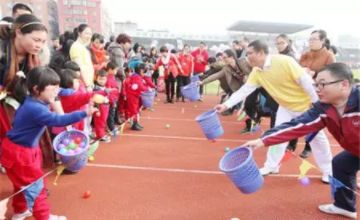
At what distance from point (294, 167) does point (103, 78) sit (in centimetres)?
371

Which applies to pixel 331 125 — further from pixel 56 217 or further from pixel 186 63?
pixel 186 63

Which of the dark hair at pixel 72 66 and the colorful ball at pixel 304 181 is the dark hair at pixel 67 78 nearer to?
the dark hair at pixel 72 66

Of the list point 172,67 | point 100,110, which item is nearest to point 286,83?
point 100,110

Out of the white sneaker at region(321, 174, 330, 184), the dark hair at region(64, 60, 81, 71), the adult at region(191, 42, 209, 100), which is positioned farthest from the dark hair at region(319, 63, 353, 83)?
the adult at region(191, 42, 209, 100)

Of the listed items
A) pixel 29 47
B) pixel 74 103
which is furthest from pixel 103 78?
pixel 29 47

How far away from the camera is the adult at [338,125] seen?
10.3 feet

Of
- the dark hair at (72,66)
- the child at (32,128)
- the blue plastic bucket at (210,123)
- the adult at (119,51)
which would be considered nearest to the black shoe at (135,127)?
the adult at (119,51)

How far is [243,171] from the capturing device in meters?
3.02

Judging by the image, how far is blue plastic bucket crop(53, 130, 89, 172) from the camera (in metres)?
3.39

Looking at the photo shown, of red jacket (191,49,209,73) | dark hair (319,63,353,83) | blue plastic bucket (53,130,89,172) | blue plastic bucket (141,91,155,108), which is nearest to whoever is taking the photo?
dark hair (319,63,353,83)

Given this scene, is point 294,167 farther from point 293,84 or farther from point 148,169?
point 148,169

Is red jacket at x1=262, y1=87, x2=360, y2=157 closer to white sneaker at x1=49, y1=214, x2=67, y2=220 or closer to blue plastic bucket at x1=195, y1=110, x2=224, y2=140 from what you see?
blue plastic bucket at x1=195, y1=110, x2=224, y2=140

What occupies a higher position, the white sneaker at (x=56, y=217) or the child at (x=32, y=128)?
the child at (x=32, y=128)

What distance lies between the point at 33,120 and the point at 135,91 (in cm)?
517
